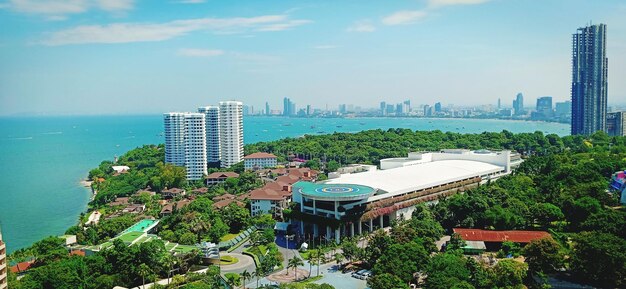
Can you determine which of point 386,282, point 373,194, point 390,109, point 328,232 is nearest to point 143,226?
point 328,232

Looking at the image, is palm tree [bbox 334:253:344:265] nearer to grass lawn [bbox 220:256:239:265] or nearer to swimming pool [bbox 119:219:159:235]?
grass lawn [bbox 220:256:239:265]

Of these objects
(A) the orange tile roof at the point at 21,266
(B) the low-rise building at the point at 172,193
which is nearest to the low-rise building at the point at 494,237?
(A) the orange tile roof at the point at 21,266

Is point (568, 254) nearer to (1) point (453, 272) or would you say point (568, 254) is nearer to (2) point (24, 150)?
(1) point (453, 272)

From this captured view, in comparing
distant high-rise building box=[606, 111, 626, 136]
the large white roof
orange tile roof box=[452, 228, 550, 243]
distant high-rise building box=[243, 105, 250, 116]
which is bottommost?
orange tile roof box=[452, 228, 550, 243]

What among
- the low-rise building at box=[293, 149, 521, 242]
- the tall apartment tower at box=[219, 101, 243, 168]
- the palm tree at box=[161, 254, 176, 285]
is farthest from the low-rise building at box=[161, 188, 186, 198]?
the palm tree at box=[161, 254, 176, 285]

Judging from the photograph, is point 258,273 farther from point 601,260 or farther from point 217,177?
point 217,177

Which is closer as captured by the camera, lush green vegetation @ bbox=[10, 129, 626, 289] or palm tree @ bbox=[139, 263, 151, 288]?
lush green vegetation @ bbox=[10, 129, 626, 289]
